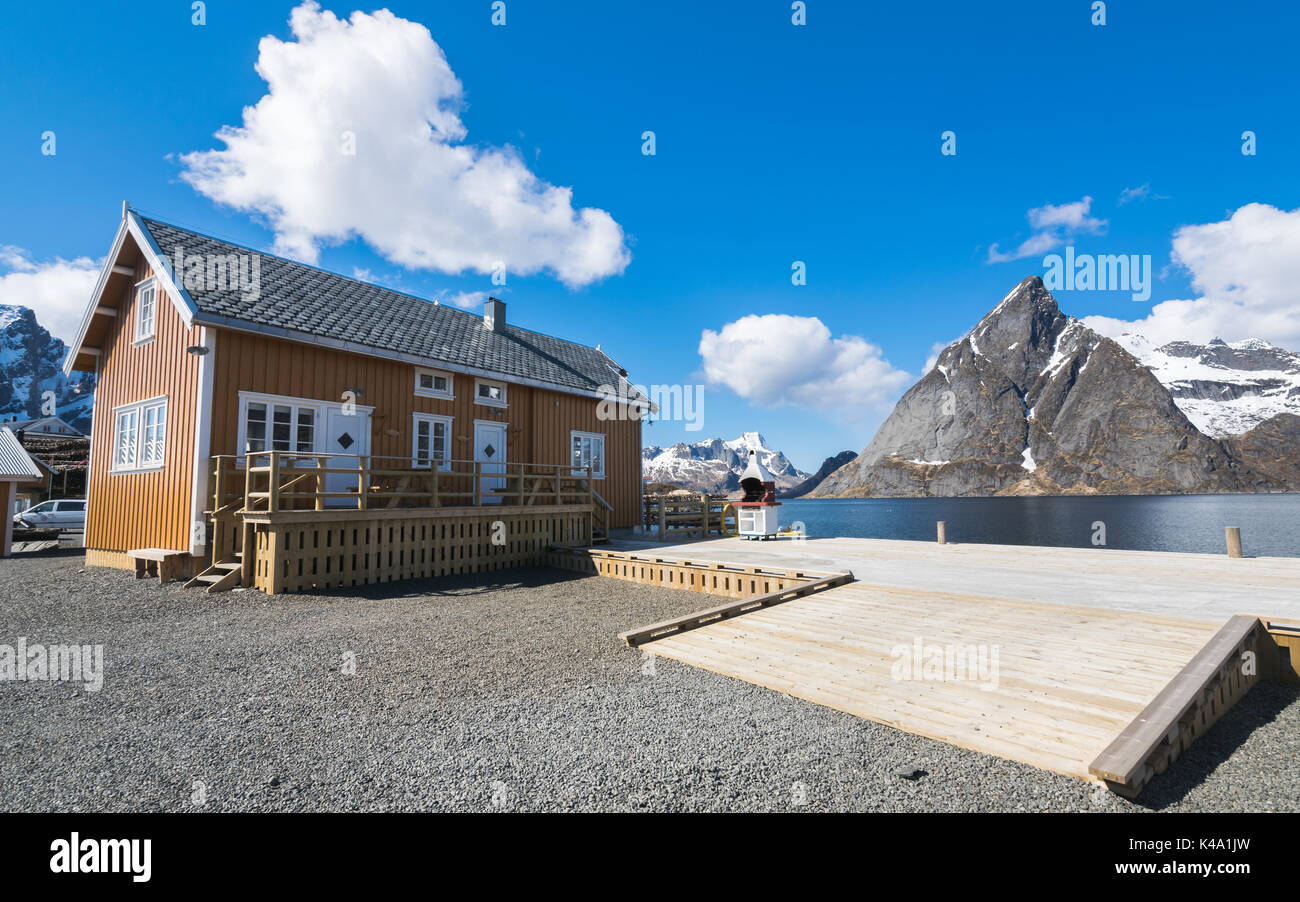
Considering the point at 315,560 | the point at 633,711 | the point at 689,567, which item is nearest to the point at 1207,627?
the point at 633,711

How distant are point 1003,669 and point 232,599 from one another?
11.1 m

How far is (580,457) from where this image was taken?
63.9 feet

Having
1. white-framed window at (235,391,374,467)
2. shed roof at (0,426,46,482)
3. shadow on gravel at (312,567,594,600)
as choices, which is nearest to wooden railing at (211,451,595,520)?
white-framed window at (235,391,374,467)

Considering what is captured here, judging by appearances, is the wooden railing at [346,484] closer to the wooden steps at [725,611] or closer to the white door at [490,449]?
the white door at [490,449]

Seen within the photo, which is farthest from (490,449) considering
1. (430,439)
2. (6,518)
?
(6,518)

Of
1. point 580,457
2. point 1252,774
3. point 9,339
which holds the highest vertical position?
point 9,339

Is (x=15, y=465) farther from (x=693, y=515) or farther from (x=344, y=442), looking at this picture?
(x=693, y=515)

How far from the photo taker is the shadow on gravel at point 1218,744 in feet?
11.7

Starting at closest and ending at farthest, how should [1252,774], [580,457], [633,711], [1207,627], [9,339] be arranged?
[1252,774], [633,711], [1207,627], [580,457], [9,339]

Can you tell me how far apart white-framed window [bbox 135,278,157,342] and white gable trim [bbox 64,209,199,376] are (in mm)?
695

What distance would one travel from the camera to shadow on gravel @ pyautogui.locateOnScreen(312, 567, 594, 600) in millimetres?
10542

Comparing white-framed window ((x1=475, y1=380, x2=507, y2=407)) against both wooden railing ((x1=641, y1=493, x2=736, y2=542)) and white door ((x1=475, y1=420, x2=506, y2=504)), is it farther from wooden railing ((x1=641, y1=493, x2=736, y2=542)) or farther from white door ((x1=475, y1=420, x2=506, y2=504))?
wooden railing ((x1=641, y1=493, x2=736, y2=542))
